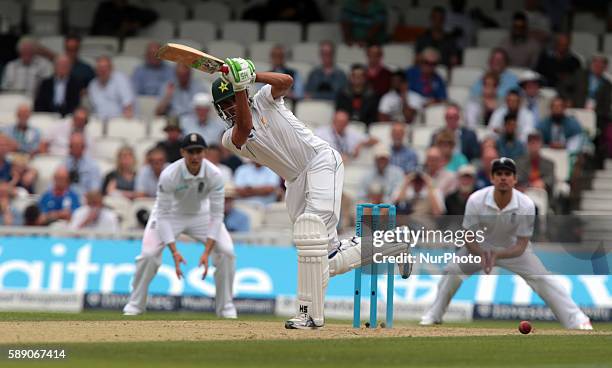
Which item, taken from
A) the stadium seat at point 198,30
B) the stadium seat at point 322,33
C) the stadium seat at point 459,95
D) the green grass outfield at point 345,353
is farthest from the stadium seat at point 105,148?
the green grass outfield at point 345,353

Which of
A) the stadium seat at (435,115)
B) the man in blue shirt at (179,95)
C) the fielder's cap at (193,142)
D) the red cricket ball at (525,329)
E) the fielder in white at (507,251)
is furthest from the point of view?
the man in blue shirt at (179,95)

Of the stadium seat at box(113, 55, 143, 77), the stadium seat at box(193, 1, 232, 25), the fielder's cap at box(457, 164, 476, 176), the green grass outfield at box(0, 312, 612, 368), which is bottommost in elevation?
the green grass outfield at box(0, 312, 612, 368)

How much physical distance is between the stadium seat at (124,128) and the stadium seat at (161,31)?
2.18 meters

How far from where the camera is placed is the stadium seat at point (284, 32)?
861 inches

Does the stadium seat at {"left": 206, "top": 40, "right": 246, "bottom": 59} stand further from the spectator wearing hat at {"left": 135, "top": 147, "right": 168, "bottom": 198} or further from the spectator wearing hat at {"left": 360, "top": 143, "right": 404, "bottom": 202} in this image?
the spectator wearing hat at {"left": 360, "top": 143, "right": 404, "bottom": 202}

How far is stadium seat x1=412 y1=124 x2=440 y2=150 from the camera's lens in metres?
19.4

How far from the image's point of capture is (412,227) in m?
12.2

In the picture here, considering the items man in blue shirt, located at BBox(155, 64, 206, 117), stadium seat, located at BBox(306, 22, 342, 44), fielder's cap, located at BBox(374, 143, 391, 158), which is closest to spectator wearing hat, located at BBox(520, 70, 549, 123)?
fielder's cap, located at BBox(374, 143, 391, 158)

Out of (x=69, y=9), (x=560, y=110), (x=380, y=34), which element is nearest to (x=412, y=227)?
(x=560, y=110)

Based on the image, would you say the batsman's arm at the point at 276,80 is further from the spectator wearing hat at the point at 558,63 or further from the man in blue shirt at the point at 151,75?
the spectator wearing hat at the point at 558,63

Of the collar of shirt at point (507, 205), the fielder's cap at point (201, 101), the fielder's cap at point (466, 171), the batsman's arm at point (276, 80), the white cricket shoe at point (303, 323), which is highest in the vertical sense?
the fielder's cap at point (201, 101)

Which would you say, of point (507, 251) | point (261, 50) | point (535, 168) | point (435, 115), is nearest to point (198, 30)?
point (261, 50)

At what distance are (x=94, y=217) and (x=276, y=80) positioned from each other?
7172mm

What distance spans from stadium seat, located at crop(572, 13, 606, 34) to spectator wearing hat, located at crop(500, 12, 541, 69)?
1131 millimetres
